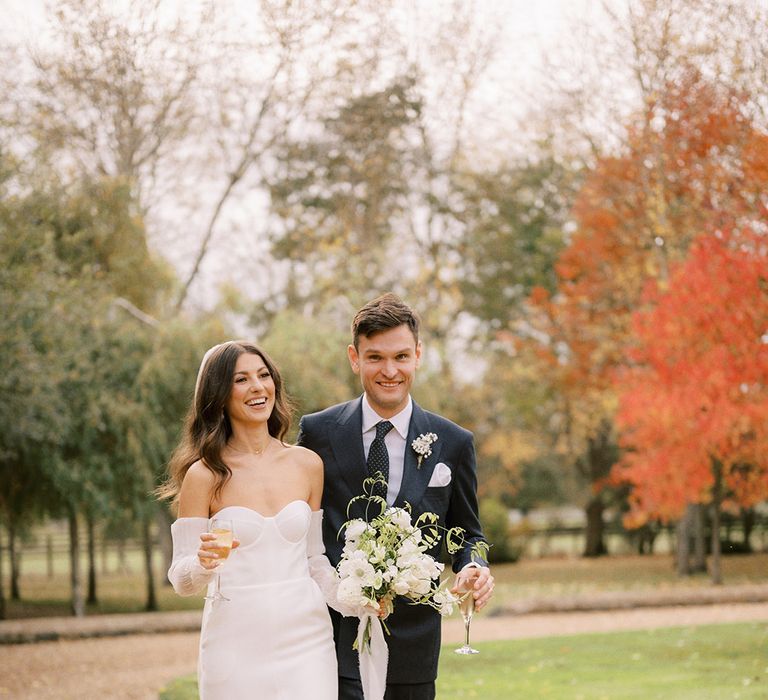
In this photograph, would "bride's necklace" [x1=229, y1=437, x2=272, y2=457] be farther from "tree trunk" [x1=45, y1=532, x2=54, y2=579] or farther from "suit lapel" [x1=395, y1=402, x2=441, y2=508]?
"tree trunk" [x1=45, y1=532, x2=54, y2=579]

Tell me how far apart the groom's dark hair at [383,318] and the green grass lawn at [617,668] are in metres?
6.20

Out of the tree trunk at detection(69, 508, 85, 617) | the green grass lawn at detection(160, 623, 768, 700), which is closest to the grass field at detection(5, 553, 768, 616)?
the tree trunk at detection(69, 508, 85, 617)

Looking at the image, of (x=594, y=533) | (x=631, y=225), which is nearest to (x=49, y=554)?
(x=594, y=533)

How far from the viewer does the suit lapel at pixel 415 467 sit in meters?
4.54

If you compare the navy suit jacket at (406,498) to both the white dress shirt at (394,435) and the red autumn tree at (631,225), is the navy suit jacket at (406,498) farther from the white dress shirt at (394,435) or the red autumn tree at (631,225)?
the red autumn tree at (631,225)

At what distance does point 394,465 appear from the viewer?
4668 millimetres

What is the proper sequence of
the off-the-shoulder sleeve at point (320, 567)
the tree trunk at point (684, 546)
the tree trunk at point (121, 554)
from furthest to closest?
the tree trunk at point (121, 554), the tree trunk at point (684, 546), the off-the-shoulder sleeve at point (320, 567)

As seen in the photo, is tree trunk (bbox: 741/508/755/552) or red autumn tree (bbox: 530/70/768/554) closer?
red autumn tree (bbox: 530/70/768/554)

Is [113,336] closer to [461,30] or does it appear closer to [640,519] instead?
[640,519]

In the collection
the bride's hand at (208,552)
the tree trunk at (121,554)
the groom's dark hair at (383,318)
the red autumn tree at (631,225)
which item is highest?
the red autumn tree at (631,225)

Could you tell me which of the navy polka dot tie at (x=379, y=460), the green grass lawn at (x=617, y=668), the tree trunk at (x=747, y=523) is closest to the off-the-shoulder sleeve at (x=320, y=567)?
the navy polka dot tie at (x=379, y=460)

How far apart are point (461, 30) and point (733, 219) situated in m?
16.1

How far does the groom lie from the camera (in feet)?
14.9

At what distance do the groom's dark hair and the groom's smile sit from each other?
0.02 m
